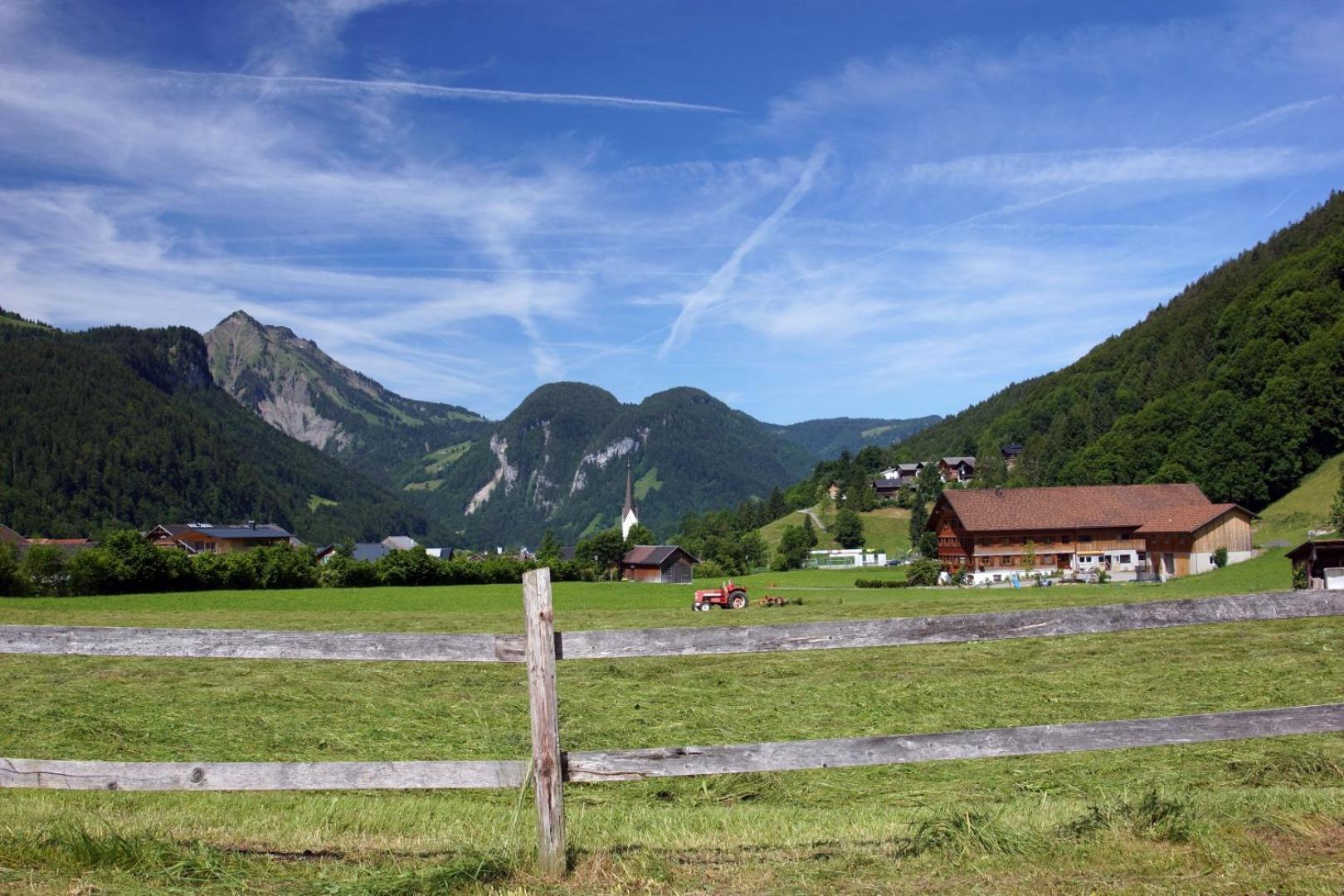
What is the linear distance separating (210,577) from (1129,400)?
146 metres

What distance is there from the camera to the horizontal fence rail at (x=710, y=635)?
5.55 meters

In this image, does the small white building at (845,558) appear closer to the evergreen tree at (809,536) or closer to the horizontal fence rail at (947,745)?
the evergreen tree at (809,536)

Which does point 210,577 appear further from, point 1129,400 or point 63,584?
point 1129,400

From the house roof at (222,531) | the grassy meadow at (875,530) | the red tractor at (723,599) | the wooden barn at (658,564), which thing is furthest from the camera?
the house roof at (222,531)

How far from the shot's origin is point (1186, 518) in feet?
230

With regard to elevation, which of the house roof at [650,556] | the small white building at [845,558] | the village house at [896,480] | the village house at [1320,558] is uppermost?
the village house at [896,480]

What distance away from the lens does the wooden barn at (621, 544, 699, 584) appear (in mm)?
106750

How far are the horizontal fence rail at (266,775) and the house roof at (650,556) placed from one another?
101637 millimetres

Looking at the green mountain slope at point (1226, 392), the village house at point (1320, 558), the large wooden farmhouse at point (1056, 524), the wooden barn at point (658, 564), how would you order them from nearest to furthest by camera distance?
1. the village house at point (1320, 558)
2. the large wooden farmhouse at point (1056, 524)
3. the wooden barn at point (658, 564)
4. the green mountain slope at point (1226, 392)

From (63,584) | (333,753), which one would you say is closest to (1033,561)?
(63,584)

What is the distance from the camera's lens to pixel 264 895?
4.89 metres

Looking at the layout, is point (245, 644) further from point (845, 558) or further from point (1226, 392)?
point (1226, 392)

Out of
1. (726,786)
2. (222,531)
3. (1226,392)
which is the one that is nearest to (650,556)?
(222,531)

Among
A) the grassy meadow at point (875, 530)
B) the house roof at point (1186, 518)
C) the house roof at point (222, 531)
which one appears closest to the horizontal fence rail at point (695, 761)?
the house roof at point (1186, 518)
